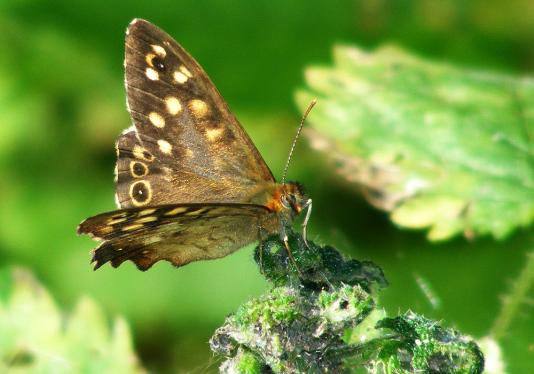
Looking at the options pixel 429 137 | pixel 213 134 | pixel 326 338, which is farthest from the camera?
pixel 429 137

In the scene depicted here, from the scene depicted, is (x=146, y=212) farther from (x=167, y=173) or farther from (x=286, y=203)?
(x=286, y=203)

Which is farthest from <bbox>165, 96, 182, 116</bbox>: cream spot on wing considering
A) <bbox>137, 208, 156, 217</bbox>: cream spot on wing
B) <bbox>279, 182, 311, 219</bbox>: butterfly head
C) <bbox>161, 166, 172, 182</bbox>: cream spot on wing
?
<bbox>137, 208, 156, 217</bbox>: cream spot on wing

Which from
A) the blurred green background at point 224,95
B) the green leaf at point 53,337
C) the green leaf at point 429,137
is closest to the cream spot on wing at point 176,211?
the green leaf at point 53,337

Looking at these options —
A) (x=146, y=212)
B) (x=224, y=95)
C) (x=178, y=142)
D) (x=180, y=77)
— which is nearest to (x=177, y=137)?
(x=178, y=142)

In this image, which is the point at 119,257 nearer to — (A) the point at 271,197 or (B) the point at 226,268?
(A) the point at 271,197

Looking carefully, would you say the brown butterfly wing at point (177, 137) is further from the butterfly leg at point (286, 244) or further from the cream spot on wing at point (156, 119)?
the butterfly leg at point (286, 244)

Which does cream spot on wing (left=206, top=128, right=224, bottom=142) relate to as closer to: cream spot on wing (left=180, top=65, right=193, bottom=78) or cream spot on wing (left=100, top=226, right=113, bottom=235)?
cream spot on wing (left=180, top=65, right=193, bottom=78)

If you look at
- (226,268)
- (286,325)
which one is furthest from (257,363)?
(226,268)
